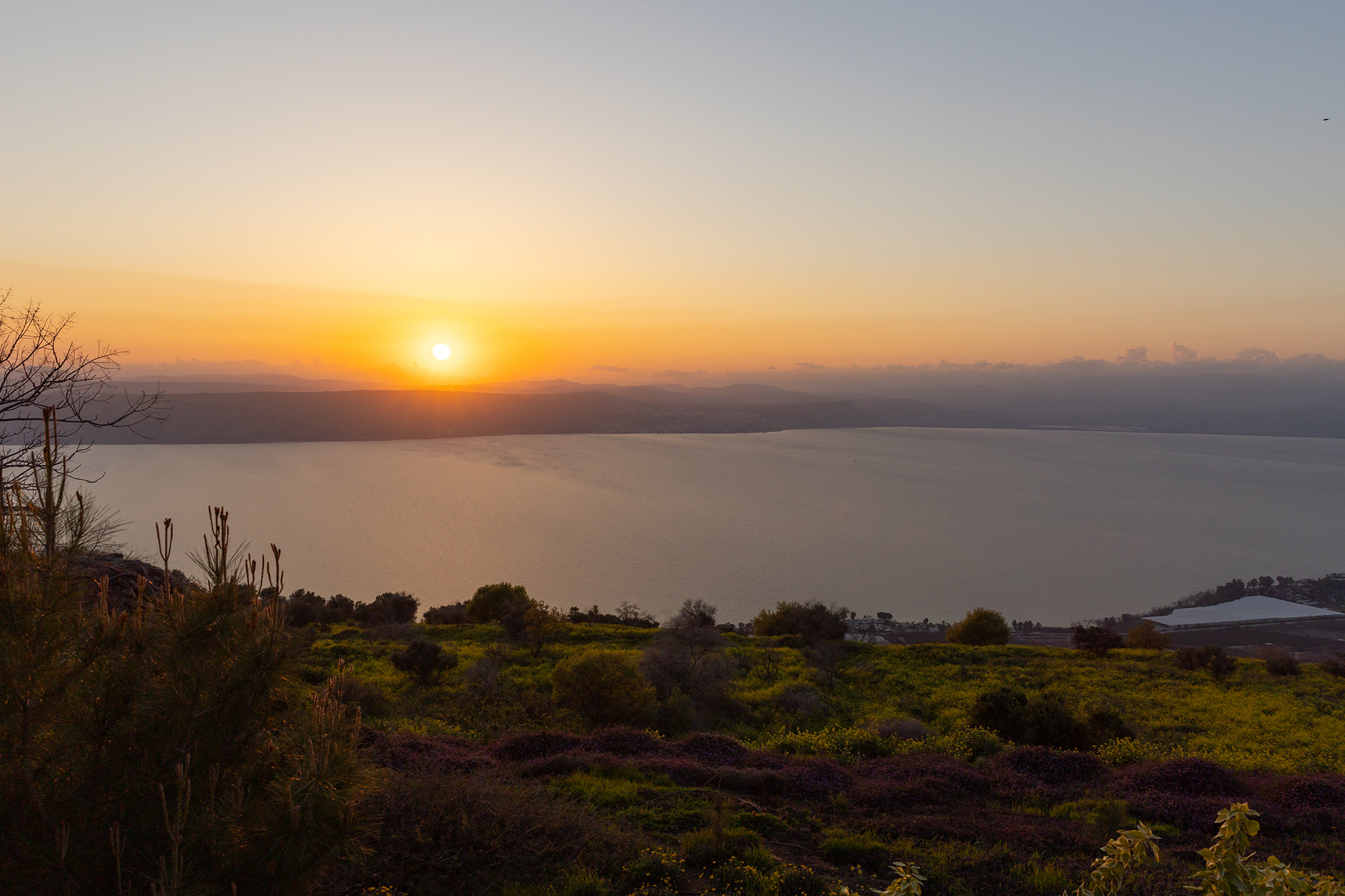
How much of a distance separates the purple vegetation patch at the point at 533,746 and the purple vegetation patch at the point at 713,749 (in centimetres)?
184

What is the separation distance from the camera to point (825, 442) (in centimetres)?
17975

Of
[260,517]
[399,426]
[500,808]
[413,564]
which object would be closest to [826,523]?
[413,564]

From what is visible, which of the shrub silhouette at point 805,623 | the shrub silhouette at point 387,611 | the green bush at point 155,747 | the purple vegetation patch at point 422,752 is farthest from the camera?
the shrub silhouette at point 387,611

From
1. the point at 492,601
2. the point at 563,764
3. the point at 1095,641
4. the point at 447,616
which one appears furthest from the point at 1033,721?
the point at 447,616

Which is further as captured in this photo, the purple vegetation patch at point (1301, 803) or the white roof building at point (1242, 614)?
the white roof building at point (1242, 614)

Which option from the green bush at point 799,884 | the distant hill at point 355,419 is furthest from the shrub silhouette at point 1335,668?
the distant hill at point 355,419

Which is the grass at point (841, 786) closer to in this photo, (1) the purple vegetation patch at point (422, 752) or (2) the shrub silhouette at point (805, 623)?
(1) the purple vegetation patch at point (422, 752)

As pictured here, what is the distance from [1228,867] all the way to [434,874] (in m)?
5.81

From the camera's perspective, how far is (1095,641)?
2744cm

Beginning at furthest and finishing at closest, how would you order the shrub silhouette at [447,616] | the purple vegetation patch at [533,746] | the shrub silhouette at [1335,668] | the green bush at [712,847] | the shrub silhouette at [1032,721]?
the shrub silhouette at [447,616], the shrub silhouette at [1335,668], the shrub silhouette at [1032,721], the purple vegetation patch at [533,746], the green bush at [712,847]

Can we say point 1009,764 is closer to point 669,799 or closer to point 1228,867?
point 669,799

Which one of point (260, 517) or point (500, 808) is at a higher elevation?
point (500, 808)

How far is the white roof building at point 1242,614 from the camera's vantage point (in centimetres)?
4753

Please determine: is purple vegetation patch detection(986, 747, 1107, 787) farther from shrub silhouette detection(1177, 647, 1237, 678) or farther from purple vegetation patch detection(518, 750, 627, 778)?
shrub silhouette detection(1177, 647, 1237, 678)
